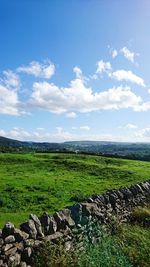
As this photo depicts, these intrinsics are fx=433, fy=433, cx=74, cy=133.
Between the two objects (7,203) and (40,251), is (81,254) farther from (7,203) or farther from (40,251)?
(7,203)

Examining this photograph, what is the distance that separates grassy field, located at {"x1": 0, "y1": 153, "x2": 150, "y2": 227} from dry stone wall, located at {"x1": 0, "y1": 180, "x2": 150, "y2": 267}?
9061 millimetres

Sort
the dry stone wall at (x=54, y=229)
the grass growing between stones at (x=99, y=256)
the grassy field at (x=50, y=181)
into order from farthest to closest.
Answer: the grassy field at (x=50, y=181)
the dry stone wall at (x=54, y=229)
the grass growing between stones at (x=99, y=256)

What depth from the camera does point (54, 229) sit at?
1085cm

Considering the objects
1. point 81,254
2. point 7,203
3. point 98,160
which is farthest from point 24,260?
point 98,160

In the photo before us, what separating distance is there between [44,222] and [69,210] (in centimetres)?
125

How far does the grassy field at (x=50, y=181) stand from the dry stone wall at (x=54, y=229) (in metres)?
9.06

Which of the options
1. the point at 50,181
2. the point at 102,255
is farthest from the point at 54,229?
the point at 50,181

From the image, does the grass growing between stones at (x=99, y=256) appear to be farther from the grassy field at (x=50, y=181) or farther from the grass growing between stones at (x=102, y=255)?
the grassy field at (x=50, y=181)

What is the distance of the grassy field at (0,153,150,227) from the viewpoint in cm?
3080

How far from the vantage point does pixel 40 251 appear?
9.81 m

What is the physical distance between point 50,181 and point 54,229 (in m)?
32.1

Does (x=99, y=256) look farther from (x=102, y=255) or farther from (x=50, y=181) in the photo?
(x=50, y=181)

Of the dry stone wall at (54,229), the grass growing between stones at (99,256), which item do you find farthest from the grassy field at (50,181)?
the grass growing between stones at (99,256)

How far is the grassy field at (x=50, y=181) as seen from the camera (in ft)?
101
